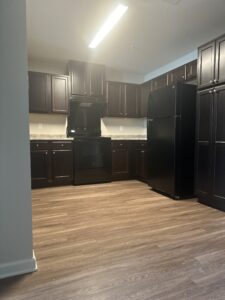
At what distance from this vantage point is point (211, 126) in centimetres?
284

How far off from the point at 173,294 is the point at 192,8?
2966mm

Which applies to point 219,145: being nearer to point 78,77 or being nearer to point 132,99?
point 132,99

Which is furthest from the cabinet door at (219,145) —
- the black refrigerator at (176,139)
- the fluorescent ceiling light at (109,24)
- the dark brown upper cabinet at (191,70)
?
the fluorescent ceiling light at (109,24)

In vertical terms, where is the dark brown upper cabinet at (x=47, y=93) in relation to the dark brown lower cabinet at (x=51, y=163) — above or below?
above

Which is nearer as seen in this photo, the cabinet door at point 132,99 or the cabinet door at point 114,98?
the cabinet door at point 114,98

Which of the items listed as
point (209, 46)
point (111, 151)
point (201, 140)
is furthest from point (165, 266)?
point (111, 151)

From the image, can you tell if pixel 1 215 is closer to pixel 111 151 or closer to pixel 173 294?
pixel 173 294

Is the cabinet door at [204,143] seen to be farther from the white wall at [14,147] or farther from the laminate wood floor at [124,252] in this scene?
the white wall at [14,147]

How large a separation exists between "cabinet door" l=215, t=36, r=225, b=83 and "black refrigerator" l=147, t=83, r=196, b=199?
0.55 meters

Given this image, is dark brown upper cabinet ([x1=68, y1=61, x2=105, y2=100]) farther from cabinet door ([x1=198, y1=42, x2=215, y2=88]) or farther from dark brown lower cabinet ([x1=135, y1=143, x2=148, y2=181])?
cabinet door ([x1=198, y1=42, x2=215, y2=88])

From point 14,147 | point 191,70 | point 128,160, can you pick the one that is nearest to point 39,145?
point 128,160

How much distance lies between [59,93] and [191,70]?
2.55 meters

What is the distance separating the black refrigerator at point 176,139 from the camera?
3211mm

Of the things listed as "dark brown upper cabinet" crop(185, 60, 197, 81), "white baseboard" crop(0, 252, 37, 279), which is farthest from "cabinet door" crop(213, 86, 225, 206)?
"white baseboard" crop(0, 252, 37, 279)
